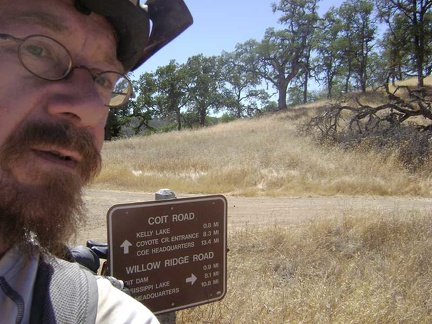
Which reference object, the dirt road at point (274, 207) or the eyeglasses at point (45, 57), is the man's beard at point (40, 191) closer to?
the eyeglasses at point (45, 57)

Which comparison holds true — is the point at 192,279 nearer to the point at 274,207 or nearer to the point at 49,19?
the point at 49,19

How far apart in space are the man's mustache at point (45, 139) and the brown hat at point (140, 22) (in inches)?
18.0

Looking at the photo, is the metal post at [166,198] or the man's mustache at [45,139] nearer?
the man's mustache at [45,139]

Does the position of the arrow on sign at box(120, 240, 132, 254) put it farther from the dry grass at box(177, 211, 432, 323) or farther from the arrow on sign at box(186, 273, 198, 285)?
the dry grass at box(177, 211, 432, 323)

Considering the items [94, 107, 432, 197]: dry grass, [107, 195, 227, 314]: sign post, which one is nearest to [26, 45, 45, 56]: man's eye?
[107, 195, 227, 314]: sign post

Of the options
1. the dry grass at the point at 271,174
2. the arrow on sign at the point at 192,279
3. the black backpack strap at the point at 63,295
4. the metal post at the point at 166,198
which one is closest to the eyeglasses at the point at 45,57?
the black backpack strap at the point at 63,295

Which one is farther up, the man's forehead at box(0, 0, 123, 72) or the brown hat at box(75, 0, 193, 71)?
the brown hat at box(75, 0, 193, 71)

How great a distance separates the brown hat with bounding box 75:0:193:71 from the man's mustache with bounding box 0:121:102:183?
458 mm

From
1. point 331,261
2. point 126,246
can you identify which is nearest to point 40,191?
point 126,246

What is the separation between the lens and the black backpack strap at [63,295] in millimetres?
1097

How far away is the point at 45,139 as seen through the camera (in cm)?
116

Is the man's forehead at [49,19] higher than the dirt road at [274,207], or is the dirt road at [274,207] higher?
the man's forehead at [49,19]

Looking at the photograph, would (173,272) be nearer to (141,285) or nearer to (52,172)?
(141,285)

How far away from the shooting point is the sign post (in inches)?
85.0
